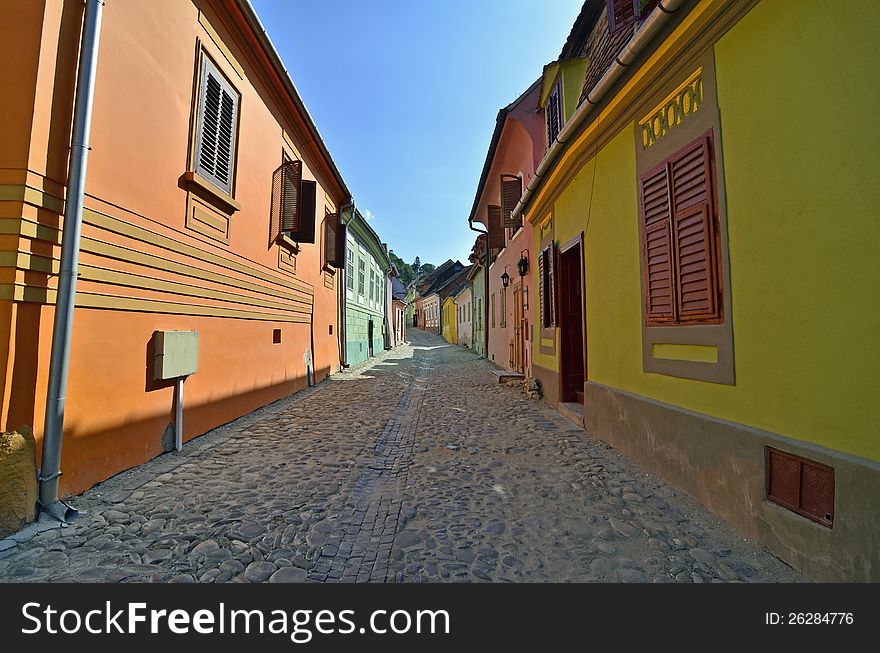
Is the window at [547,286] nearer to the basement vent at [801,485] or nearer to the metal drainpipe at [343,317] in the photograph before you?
the basement vent at [801,485]

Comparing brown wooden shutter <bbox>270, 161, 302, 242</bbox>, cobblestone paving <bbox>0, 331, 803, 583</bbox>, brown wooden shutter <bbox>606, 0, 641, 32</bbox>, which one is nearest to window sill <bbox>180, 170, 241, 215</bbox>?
brown wooden shutter <bbox>270, 161, 302, 242</bbox>

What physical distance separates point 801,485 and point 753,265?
1303mm

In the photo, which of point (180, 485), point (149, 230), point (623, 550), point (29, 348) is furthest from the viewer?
point (149, 230)

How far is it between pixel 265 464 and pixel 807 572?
4.07 metres

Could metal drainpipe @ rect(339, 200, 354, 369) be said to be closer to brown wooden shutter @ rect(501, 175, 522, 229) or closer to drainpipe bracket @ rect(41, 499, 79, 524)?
brown wooden shutter @ rect(501, 175, 522, 229)

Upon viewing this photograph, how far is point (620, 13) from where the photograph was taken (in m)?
4.58

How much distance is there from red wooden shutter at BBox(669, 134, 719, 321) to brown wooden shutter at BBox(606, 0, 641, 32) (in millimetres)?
2416

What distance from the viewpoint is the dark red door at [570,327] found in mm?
6406

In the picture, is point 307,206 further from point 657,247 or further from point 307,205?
point 657,247

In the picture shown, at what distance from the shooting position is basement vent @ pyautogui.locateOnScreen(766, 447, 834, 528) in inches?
79.6

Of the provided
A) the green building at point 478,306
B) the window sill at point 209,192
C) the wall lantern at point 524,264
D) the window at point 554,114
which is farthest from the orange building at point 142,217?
the green building at point 478,306

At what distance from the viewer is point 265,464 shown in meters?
3.89
